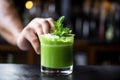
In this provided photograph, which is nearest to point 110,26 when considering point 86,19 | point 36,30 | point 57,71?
point 86,19

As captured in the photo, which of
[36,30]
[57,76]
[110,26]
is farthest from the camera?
[110,26]

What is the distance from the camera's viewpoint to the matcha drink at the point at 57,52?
1.15 metres

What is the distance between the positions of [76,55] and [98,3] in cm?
45

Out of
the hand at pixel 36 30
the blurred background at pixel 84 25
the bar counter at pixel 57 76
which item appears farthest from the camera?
the blurred background at pixel 84 25

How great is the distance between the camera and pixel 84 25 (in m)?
2.93

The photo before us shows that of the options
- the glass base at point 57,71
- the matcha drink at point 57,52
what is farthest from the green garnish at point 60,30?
the glass base at point 57,71

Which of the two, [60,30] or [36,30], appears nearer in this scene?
[60,30]

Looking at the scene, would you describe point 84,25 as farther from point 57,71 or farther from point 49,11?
point 57,71

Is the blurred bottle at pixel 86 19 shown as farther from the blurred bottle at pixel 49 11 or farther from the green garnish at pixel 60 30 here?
the green garnish at pixel 60 30

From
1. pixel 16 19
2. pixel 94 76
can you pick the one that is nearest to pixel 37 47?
pixel 94 76

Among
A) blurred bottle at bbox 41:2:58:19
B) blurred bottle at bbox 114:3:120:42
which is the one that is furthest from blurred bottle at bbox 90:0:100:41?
blurred bottle at bbox 41:2:58:19

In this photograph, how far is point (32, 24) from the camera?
4.24 feet

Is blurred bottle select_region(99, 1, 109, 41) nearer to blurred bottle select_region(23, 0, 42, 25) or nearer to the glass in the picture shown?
blurred bottle select_region(23, 0, 42, 25)

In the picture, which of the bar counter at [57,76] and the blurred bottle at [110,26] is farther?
the blurred bottle at [110,26]
